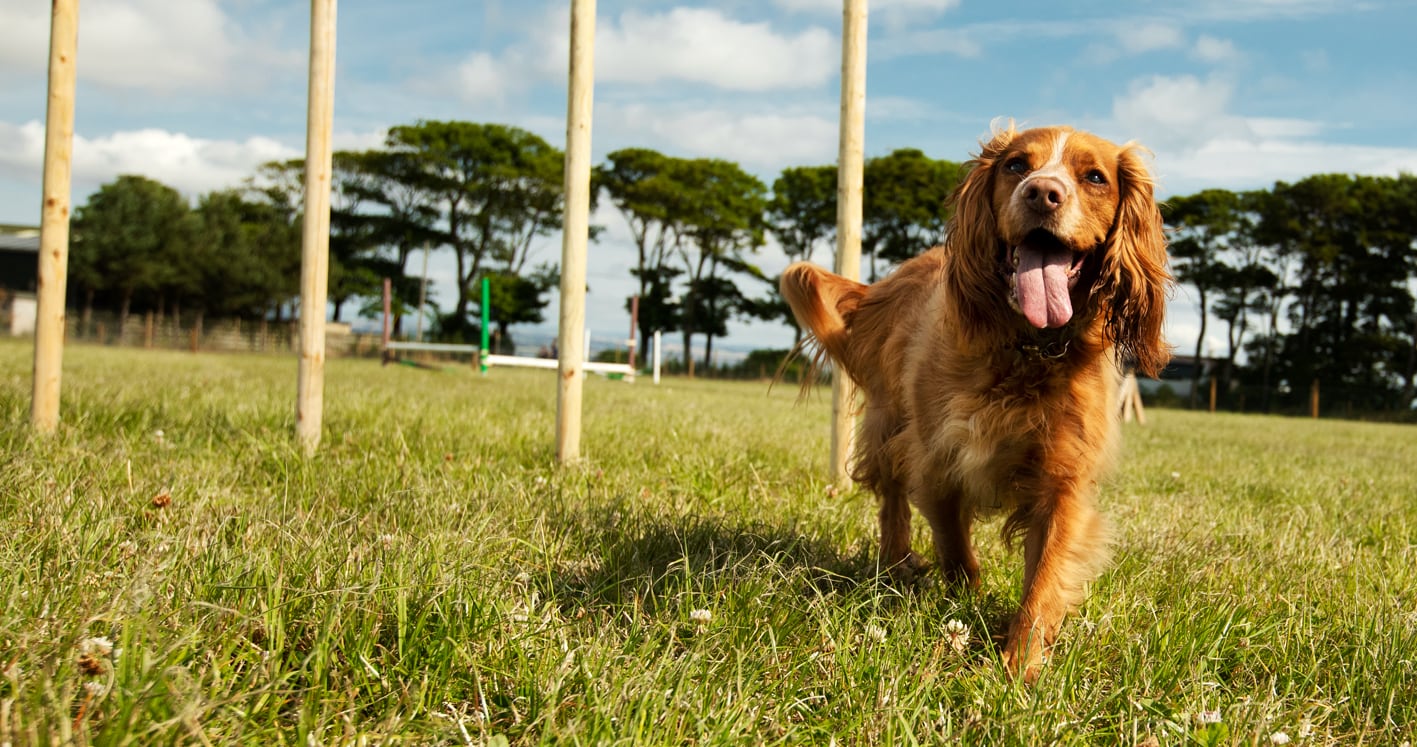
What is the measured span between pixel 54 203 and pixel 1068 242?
4537 millimetres

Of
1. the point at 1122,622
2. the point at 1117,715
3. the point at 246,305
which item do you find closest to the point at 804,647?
the point at 1117,715

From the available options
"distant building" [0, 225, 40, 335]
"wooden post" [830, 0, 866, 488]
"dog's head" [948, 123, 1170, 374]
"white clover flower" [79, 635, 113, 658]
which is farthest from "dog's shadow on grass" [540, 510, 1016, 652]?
"distant building" [0, 225, 40, 335]

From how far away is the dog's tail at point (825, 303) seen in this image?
394cm

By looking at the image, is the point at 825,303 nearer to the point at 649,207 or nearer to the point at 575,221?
the point at 575,221

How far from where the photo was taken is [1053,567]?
Result: 8.23ft

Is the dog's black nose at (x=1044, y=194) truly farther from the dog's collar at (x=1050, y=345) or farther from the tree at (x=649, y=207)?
the tree at (x=649, y=207)

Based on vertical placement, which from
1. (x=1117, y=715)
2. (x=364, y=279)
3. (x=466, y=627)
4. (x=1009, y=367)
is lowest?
(x=1117, y=715)

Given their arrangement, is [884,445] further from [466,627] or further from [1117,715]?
[466,627]

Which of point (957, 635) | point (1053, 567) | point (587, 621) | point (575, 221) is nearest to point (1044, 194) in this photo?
point (1053, 567)

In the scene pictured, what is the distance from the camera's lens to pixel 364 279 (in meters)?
43.4

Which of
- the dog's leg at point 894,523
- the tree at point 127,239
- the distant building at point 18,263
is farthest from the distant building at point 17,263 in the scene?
the dog's leg at point 894,523

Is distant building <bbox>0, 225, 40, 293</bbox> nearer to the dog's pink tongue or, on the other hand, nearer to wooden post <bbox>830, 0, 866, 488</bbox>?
wooden post <bbox>830, 0, 866, 488</bbox>

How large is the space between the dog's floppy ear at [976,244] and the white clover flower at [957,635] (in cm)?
83

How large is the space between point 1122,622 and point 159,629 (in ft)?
7.37
